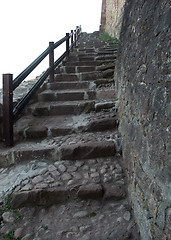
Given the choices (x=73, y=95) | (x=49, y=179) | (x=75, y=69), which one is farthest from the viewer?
(x=75, y=69)

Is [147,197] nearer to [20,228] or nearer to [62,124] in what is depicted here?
[20,228]

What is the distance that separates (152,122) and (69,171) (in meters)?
1.11

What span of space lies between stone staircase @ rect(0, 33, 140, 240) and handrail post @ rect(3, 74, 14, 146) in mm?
146

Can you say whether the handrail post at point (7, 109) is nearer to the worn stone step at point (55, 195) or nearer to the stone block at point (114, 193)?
the worn stone step at point (55, 195)

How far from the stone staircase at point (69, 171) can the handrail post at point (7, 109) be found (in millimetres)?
146

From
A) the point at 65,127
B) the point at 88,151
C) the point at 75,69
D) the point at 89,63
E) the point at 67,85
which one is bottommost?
the point at 88,151

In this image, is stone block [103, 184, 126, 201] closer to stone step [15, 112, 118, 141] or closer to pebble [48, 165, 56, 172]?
pebble [48, 165, 56, 172]

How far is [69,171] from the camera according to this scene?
200cm

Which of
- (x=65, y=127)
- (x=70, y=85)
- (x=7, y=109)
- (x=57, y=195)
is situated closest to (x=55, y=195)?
(x=57, y=195)

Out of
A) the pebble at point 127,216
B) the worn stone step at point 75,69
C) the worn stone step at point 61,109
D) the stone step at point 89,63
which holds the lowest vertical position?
the pebble at point 127,216

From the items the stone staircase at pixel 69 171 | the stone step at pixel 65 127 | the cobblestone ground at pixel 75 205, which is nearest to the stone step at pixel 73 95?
the stone staircase at pixel 69 171

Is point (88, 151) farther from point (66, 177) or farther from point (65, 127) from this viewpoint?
point (65, 127)

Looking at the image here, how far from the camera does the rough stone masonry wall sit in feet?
3.23

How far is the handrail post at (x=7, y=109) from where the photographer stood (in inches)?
93.8
